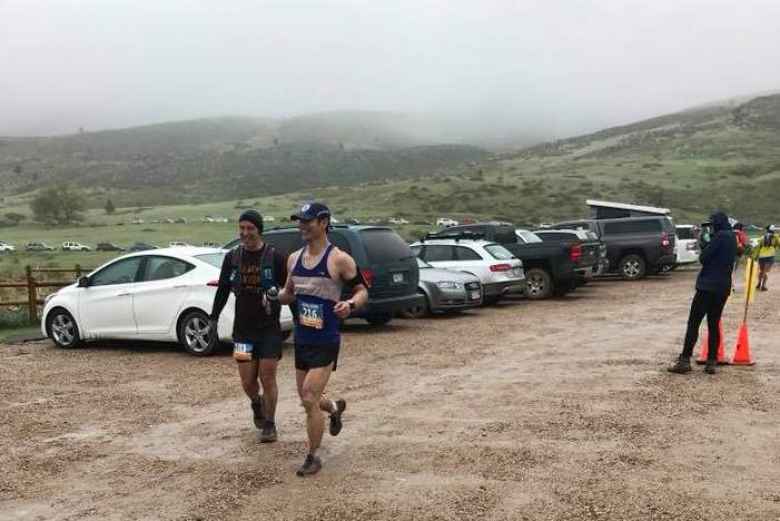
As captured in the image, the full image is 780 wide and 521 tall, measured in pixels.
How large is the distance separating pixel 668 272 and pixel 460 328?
1564 cm

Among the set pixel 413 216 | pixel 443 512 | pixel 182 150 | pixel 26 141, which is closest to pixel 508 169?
pixel 413 216

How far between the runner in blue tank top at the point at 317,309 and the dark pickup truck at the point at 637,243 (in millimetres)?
19447

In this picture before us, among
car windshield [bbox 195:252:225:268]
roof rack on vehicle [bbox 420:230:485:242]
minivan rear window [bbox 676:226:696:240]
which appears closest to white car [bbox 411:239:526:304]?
roof rack on vehicle [bbox 420:230:485:242]

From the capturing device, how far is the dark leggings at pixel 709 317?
9.23m

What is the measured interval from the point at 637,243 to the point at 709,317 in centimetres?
1505

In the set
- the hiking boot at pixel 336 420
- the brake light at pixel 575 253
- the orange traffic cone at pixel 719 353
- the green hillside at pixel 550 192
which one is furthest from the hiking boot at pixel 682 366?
the green hillside at pixel 550 192

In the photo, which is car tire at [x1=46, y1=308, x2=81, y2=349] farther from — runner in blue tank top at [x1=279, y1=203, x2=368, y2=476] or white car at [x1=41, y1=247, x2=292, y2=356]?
runner in blue tank top at [x1=279, y1=203, x2=368, y2=476]

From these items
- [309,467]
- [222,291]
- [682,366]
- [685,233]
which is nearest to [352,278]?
[309,467]

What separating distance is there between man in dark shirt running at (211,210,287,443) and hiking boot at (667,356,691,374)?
491cm

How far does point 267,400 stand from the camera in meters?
6.63

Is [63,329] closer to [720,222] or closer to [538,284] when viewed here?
[720,222]

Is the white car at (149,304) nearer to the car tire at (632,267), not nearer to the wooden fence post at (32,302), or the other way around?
the wooden fence post at (32,302)

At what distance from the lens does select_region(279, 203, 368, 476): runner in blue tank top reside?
570cm

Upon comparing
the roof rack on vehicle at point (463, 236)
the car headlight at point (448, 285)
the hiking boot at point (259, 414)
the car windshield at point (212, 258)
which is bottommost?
the car headlight at point (448, 285)
